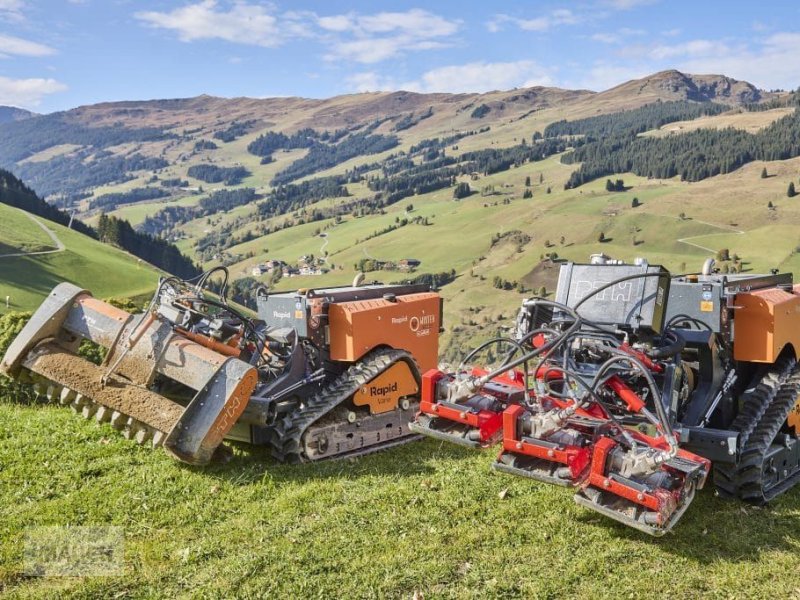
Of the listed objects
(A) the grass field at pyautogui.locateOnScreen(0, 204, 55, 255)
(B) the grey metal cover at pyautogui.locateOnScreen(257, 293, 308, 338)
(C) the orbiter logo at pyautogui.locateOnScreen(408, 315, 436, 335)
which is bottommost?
(A) the grass field at pyautogui.locateOnScreen(0, 204, 55, 255)

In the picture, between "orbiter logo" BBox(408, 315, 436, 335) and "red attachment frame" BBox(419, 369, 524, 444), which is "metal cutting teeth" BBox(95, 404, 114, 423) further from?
"orbiter logo" BBox(408, 315, 436, 335)

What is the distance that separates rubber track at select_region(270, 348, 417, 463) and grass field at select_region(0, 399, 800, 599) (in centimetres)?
31

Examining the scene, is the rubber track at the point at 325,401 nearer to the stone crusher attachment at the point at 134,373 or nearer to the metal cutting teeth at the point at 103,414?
the stone crusher attachment at the point at 134,373

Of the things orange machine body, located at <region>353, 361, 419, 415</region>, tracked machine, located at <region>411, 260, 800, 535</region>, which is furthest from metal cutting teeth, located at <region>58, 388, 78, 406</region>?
tracked machine, located at <region>411, 260, 800, 535</region>

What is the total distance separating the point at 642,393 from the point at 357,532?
3650 mm

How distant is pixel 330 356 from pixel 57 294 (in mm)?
3799

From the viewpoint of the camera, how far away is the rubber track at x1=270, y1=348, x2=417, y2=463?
900 cm

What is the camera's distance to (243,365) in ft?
26.0

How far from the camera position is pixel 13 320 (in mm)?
12789

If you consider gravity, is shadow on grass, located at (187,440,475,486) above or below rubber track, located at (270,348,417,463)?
below

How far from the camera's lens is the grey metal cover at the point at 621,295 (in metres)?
8.25

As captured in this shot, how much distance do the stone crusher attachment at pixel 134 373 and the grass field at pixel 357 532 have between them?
629mm

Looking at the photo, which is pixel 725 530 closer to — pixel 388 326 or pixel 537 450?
pixel 537 450

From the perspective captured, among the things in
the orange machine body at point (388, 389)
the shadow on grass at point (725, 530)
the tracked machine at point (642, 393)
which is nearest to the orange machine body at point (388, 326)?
the orange machine body at point (388, 389)
